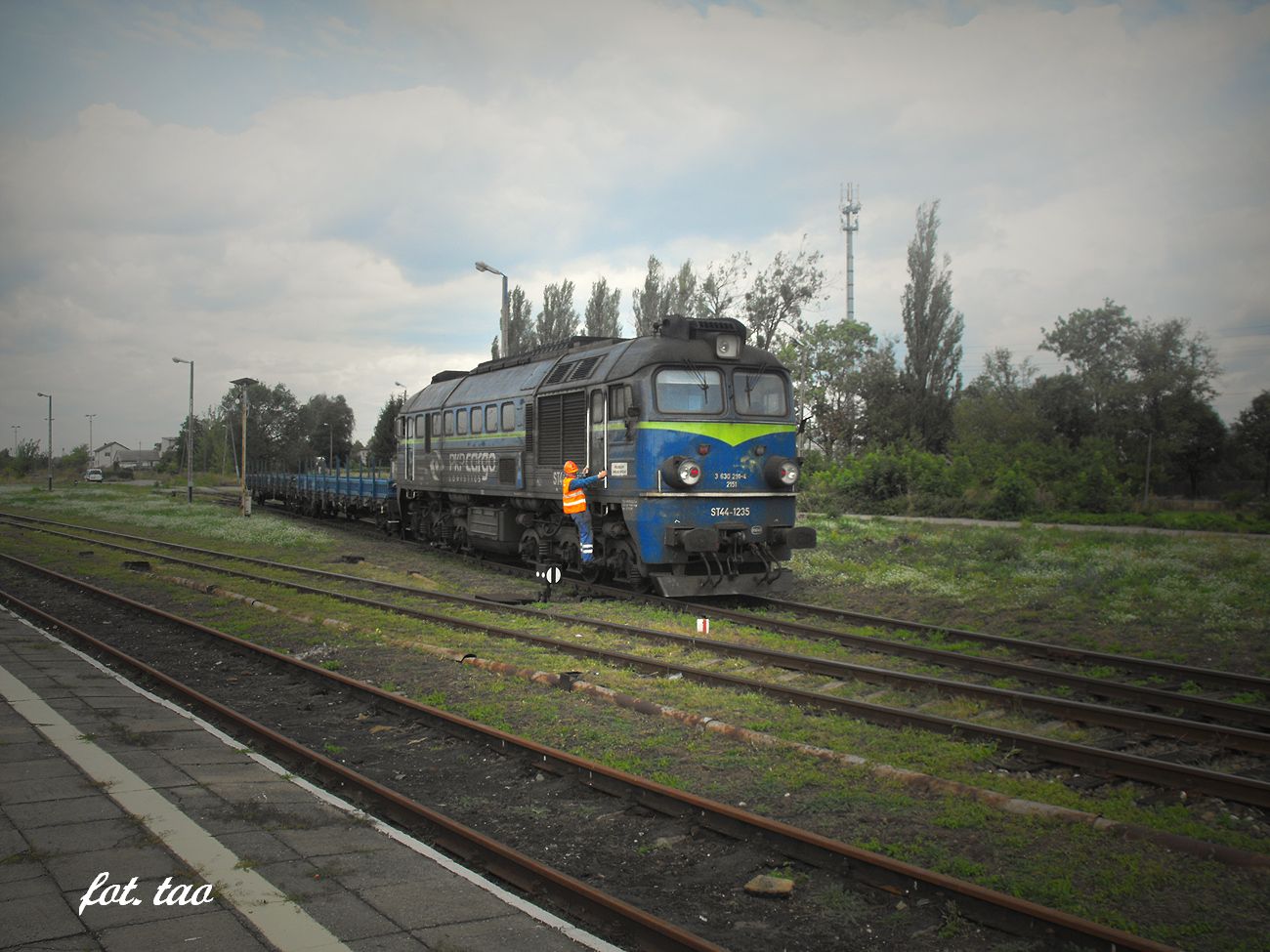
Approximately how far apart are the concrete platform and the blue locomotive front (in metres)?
7.04

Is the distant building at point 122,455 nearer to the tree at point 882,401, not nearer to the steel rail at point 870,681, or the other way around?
the tree at point 882,401

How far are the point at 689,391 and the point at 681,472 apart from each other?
4.28 feet

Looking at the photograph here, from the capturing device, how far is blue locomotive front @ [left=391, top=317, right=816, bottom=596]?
13000mm

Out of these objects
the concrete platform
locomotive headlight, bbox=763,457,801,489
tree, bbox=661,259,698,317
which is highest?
tree, bbox=661,259,698,317

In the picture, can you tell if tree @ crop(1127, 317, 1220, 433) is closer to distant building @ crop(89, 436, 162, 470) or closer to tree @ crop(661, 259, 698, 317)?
tree @ crop(661, 259, 698, 317)

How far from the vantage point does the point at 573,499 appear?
14062 millimetres

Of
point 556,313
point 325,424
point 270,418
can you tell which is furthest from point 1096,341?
point 270,418

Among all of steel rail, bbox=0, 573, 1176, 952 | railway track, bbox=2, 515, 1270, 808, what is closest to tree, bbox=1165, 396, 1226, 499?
railway track, bbox=2, 515, 1270, 808

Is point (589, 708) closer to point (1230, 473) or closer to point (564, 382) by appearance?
point (564, 382)

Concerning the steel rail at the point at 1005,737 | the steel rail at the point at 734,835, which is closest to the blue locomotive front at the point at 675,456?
the steel rail at the point at 1005,737

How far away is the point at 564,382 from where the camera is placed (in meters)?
15.4

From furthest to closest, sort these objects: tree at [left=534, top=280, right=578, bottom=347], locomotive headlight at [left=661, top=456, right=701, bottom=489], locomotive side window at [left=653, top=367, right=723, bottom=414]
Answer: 1. tree at [left=534, top=280, right=578, bottom=347]
2. locomotive side window at [left=653, top=367, right=723, bottom=414]
3. locomotive headlight at [left=661, top=456, right=701, bottom=489]

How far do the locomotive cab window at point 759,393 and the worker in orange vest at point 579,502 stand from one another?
2337 millimetres

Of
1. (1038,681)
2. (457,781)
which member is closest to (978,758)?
(1038,681)
